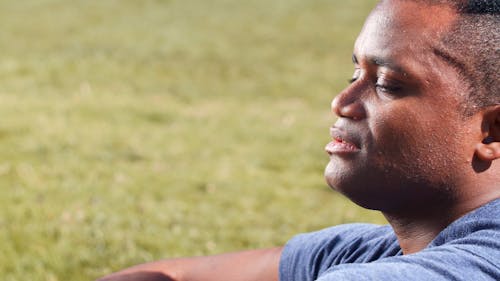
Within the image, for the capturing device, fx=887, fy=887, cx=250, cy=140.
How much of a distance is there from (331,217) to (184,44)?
8.60 meters

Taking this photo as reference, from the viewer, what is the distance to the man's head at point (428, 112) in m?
1.91

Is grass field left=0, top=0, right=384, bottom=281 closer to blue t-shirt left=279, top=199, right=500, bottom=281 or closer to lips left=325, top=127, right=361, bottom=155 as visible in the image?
blue t-shirt left=279, top=199, right=500, bottom=281

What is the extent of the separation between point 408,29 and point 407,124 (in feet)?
0.69

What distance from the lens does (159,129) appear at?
352 inches

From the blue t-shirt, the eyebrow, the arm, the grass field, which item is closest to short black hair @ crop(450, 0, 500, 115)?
the eyebrow

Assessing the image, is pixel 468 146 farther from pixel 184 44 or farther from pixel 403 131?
pixel 184 44

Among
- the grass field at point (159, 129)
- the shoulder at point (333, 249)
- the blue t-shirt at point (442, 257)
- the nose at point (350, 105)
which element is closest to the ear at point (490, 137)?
the blue t-shirt at point (442, 257)

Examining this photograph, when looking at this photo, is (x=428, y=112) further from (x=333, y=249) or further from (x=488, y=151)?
(x=333, y=249)

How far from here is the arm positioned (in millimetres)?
2625

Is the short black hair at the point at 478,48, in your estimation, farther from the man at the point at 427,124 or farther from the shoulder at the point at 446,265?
the shoulder at the point at 446,265

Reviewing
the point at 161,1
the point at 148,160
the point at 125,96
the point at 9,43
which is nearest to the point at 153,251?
the point at 148,160

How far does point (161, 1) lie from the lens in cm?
1781

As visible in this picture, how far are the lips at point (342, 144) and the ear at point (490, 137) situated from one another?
0.27m

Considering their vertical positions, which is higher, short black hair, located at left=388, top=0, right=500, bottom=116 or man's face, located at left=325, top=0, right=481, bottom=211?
short black hair, located at left=388, top=0, right=500, bottom=116
